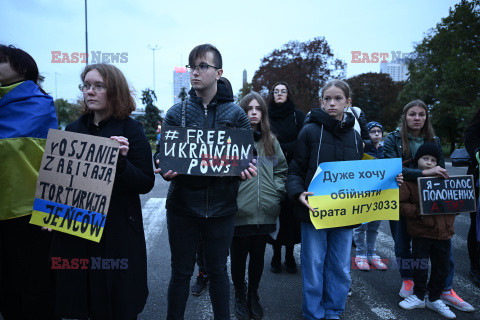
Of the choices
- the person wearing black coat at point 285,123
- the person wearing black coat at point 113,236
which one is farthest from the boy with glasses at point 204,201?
the person wearing black coat at point 285,123

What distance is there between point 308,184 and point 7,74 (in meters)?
2.59

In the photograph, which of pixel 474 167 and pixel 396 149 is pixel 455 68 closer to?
pixel 474 167

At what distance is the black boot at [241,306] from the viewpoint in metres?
2.98

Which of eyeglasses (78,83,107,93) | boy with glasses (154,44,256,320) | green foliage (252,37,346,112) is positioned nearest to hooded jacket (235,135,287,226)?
boy with glasses (154,44,256,320)

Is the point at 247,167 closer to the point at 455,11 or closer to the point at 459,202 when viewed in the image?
the point at 459,202

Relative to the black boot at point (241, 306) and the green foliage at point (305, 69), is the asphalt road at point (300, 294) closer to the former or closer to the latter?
the black boot at point (241, 306)

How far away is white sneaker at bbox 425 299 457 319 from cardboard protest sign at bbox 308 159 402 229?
1.04 m

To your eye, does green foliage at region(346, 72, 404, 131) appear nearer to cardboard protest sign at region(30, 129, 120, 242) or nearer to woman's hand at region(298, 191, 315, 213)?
woman's hand at region(298, 191, 315, 213)

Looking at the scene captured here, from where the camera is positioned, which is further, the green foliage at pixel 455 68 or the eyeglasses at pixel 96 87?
the green foliage at pixel 455 68

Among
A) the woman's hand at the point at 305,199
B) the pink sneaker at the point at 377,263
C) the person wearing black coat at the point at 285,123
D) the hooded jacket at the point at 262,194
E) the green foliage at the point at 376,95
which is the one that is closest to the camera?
the woman's hand at the point at 305,199

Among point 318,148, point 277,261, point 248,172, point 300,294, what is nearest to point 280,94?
point 318,148

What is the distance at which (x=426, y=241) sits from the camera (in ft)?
10.4

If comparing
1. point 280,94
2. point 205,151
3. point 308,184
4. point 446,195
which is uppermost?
point 280,94

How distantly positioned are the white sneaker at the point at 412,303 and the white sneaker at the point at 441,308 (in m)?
0.07
